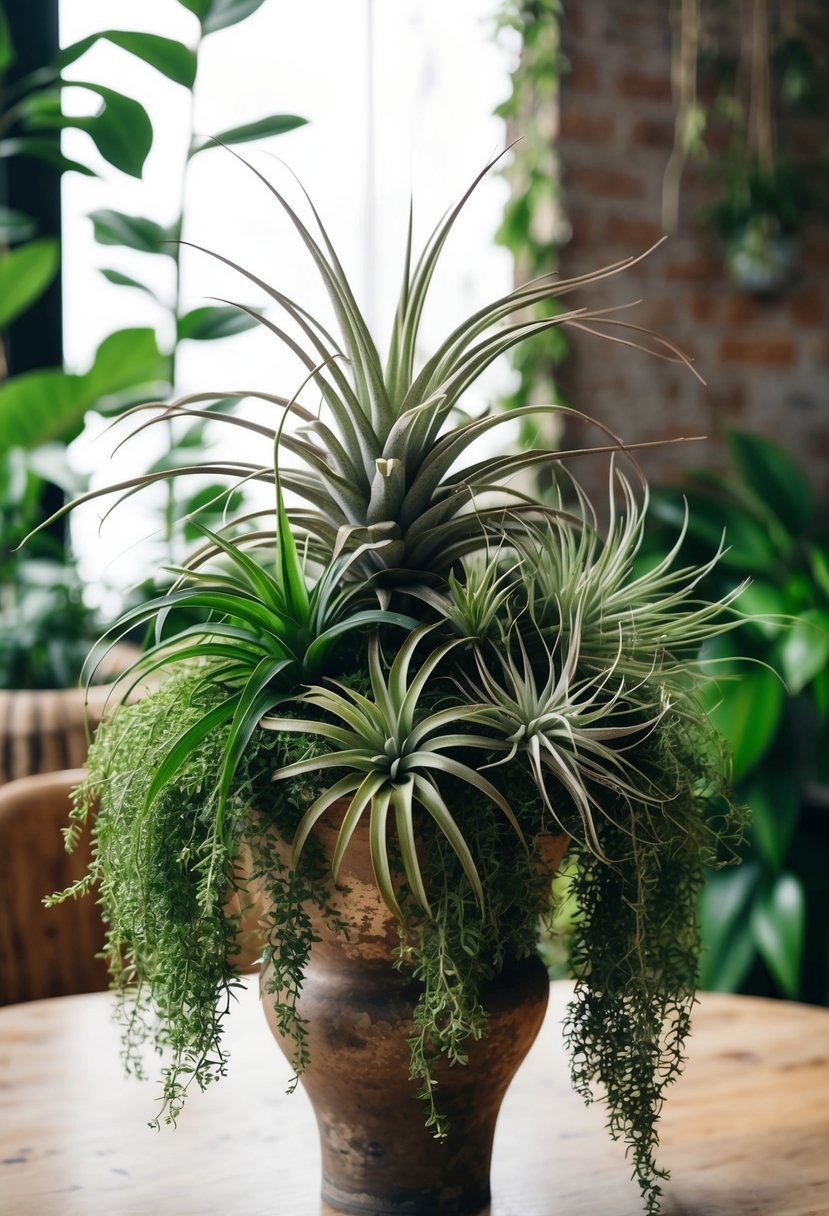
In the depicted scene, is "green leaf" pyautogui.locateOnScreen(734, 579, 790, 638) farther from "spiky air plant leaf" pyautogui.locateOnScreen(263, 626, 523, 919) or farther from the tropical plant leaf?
"spiky air plant leaf" pyautogui.locateOnScreen(263, 626, 523, 919)

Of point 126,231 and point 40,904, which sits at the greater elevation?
point 126,231

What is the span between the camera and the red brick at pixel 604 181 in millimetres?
2756

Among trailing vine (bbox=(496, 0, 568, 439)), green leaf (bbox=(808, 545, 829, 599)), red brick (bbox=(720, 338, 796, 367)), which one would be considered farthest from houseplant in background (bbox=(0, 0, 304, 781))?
red brick (bbox=(720, 338, 796, 367))

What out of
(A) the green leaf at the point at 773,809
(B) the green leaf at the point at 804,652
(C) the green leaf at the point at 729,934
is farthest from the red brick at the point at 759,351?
(C) the green leaf at the point at 729,934

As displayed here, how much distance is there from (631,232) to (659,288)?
0.15m

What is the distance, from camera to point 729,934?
2.26 meters

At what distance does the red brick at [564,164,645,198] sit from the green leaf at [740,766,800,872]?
54.5 inches

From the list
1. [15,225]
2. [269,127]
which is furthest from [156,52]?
[15,225]

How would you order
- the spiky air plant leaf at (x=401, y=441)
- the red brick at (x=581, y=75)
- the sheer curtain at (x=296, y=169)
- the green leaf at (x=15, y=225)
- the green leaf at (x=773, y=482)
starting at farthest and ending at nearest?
the red brick at (x=581, y=75) < the sheer curtain at (x=296, y=169) < the green leaf at (x=773, y=482) < the green leaf at (x=15, y=225) < the spiky air plant leaf at (x=401, y=441)

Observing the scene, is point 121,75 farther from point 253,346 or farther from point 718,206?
point 718,206

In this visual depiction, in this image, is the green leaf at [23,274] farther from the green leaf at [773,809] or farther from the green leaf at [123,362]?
the green leaf at [773,809]

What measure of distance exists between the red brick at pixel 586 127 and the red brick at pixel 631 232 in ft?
0.59

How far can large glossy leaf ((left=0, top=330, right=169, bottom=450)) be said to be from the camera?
2107 mm

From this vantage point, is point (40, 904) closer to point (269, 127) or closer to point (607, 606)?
point (607, 606)
